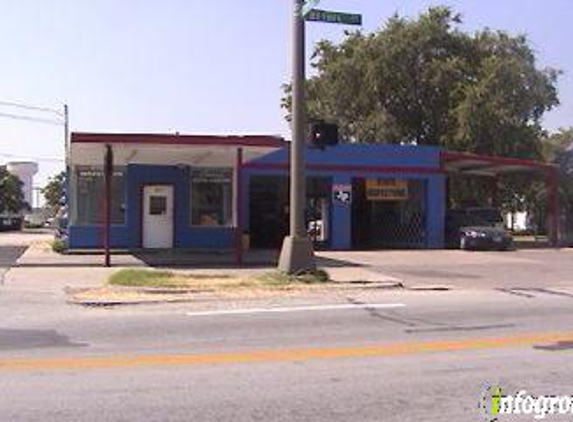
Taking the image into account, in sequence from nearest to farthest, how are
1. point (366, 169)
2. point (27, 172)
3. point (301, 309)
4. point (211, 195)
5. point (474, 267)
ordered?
point (301, 309) < point (474, 267) < point (211, 195) < point (366, 169) < point (27, 172)

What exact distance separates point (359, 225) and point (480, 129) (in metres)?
12.3

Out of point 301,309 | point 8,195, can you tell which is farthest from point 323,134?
point 8,195

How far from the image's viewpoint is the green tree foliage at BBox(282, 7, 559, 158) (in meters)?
48.8

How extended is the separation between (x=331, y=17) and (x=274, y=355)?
1089 centimetres


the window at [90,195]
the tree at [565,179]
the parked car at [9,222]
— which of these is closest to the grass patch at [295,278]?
the window at [90,195]

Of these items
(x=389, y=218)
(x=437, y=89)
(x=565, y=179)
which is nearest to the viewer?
(x=389, y=218)

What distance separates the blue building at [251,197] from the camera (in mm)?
33281

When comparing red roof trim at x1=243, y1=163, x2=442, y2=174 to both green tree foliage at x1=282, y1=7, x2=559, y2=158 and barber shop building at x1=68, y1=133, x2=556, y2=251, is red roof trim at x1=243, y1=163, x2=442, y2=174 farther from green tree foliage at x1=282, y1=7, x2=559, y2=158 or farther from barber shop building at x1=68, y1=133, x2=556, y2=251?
green tree foliage at x1=282, y1=7, x2=559, y2=158

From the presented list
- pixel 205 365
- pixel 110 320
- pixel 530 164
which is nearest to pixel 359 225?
pixel 530 164

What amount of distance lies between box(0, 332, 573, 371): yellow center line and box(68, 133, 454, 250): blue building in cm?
1529

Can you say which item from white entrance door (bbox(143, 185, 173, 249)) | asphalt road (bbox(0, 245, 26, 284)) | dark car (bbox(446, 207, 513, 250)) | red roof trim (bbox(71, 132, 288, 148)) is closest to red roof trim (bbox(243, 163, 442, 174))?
dark car (bbox(446, 207, 513, 250))

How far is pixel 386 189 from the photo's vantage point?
37.4 m

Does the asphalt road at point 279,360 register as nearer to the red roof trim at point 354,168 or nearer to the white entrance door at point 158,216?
the white entrance door at point 158,216

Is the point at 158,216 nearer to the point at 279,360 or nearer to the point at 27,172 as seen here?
the point at 279,360
